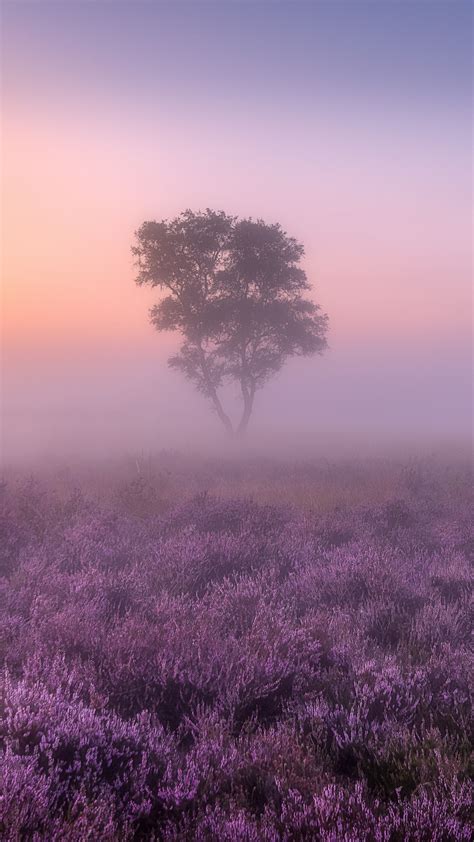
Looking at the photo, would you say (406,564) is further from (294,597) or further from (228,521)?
(228,521)

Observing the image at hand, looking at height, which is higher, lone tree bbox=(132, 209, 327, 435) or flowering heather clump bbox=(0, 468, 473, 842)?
lone tree bbox=(132, 209, 327, 435)

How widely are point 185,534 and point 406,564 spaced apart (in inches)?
117

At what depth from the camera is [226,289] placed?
74.4 feet

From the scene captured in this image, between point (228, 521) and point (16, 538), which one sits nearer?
point (16, 538)

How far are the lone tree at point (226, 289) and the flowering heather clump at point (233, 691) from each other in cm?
1770

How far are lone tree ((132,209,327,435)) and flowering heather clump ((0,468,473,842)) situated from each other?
17.7 meters

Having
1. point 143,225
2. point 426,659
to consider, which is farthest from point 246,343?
point 426,659

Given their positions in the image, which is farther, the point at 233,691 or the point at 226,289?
the point at 226,289

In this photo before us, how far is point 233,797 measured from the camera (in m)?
2.21

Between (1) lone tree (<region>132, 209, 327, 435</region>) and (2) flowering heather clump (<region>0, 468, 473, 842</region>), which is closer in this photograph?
(2) flowering heather clump (<region>0, 468, 473, 842</region>)

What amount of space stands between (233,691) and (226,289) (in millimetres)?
21181

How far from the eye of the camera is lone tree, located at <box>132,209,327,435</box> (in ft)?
71.8

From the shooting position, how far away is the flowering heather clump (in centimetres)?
202

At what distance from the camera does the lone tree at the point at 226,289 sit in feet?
71.8
